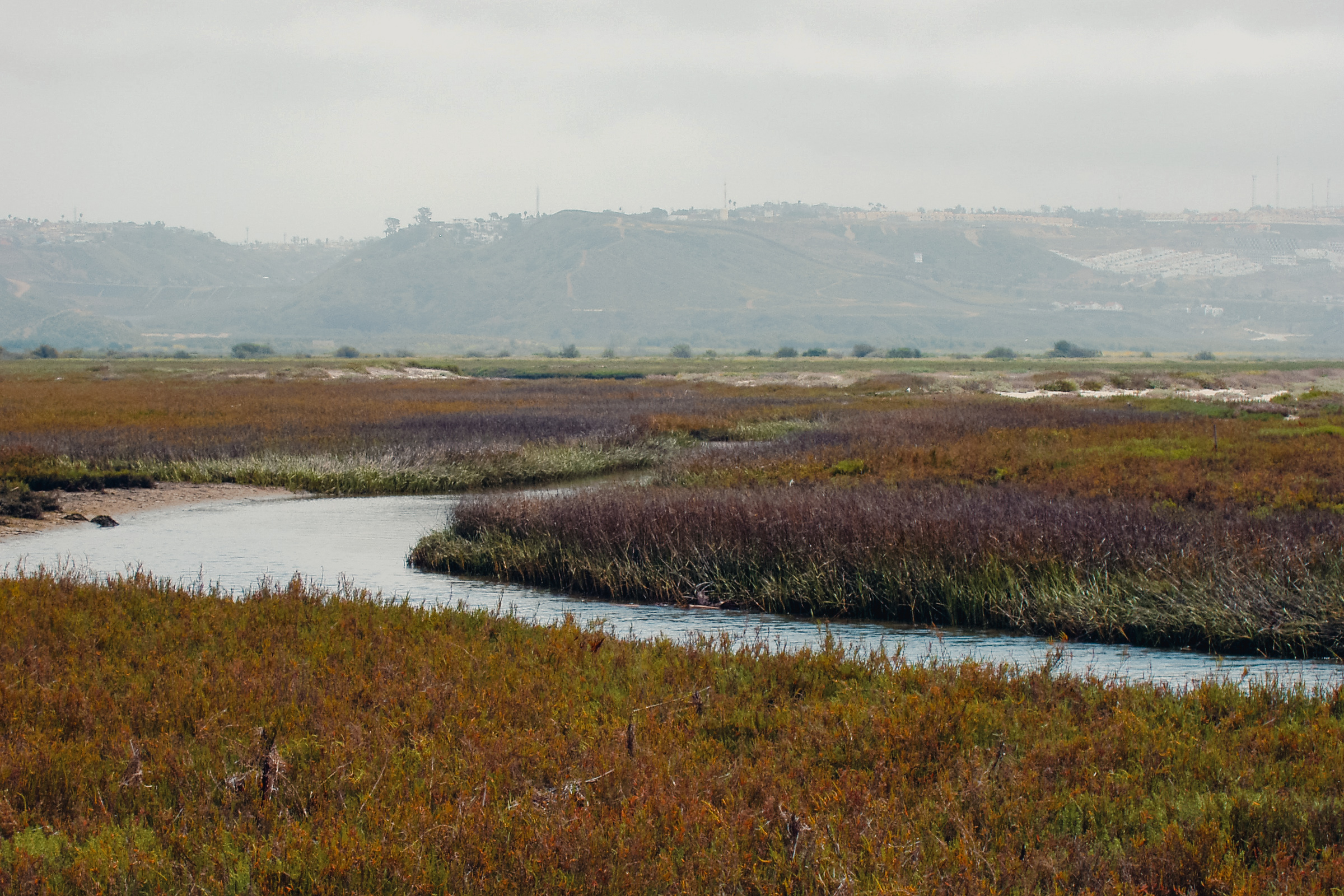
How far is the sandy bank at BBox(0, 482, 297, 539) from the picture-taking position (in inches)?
873

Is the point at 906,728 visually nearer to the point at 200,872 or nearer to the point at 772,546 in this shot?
the point at 200,872

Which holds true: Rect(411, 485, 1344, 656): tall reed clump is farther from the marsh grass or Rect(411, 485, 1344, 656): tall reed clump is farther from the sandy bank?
the marsh grass

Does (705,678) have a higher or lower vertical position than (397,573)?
higher

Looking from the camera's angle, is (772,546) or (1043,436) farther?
(1043,436)

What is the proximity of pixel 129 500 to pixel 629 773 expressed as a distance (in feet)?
75.3

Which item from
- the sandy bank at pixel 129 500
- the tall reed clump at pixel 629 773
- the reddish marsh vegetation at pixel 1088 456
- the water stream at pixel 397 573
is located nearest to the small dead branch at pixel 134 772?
the tall reed clump at pixel 629 773

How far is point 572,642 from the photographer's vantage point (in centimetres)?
1032

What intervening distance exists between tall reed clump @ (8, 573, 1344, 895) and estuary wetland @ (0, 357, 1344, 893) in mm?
32

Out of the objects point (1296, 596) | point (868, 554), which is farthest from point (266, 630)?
point (1296, 596)

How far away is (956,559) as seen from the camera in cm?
1500

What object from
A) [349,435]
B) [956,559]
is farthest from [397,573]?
[349,435]

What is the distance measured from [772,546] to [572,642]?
645 centimetres

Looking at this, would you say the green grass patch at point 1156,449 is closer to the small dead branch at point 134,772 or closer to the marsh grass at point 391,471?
the marsh grass at point 391,471

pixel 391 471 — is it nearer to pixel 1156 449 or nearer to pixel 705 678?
pixel 1156 449
